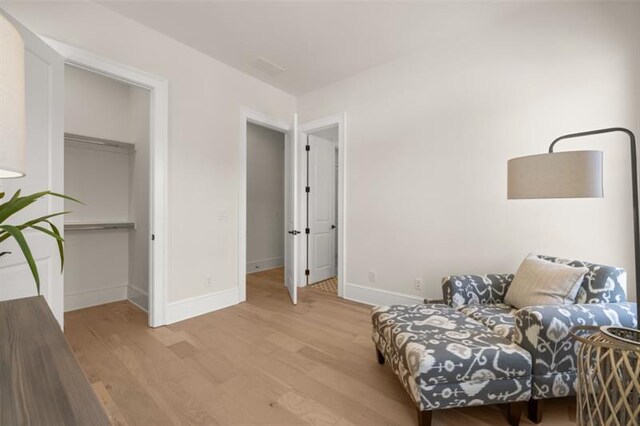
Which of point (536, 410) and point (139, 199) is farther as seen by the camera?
point (139, 199)

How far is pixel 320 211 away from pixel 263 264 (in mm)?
1624

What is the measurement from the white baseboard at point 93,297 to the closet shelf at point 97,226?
69 cm

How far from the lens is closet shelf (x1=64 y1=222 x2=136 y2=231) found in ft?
9.27

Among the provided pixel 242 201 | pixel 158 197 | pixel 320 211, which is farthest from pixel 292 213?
pixel 158 197

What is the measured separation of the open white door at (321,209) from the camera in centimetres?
405

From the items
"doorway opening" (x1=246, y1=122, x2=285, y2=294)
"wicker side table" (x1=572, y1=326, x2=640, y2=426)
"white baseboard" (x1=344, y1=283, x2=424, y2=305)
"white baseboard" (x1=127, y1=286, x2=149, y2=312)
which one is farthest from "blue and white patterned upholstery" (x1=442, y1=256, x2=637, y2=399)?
"doorway opening" (x1=246, y1=122, x2=285, y2=294)

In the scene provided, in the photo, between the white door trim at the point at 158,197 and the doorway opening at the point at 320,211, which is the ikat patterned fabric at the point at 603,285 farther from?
the white door trim at the point at 158,197

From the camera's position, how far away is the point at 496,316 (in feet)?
5.82

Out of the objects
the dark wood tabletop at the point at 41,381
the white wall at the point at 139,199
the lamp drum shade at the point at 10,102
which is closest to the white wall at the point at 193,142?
the white wall at the point at 139,199

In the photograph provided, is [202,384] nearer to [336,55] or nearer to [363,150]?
[363,150]

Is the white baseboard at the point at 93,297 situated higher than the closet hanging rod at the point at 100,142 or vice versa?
the closet hanging rod at the point at 100,142

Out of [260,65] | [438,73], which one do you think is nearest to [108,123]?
[260,65]

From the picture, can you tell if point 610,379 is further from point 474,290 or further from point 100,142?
point 100,142

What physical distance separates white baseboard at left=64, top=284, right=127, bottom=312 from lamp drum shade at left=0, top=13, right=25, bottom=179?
317cm
